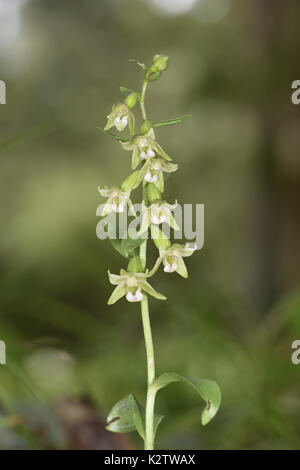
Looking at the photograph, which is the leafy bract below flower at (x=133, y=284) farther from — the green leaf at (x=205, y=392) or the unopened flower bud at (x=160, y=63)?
the unopened flower bud at (x=160, y=63)

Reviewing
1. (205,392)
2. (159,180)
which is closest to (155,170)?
(159,180)

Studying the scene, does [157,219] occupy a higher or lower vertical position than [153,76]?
lower

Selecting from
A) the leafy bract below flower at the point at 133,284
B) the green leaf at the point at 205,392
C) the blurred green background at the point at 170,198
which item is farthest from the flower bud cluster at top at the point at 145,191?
the blurred green background at the point at 170,198

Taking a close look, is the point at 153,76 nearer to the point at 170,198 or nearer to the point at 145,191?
the point at 145,191

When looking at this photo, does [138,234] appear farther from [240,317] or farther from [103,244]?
[103,244]

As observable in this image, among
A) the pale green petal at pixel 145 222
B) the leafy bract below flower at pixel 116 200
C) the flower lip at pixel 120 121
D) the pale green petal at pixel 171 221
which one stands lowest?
the pale green petal at pixel 145 222

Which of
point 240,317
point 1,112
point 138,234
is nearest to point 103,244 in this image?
point 1,112

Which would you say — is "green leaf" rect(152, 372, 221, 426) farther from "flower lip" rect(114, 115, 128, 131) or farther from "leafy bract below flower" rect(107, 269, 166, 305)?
"flower lip" rect(114, 115, 128, 131)
